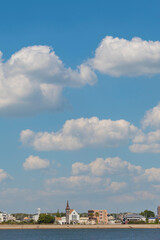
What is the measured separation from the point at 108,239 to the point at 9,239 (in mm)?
37983

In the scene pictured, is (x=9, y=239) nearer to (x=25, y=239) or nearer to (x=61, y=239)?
(x=25, y=239)

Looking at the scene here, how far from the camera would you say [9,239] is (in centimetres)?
15262

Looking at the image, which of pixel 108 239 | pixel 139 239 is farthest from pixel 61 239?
pixel 139 239

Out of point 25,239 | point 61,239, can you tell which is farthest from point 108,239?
point 25,239

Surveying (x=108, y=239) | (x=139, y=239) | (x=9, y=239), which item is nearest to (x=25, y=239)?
(x=9, y=239)

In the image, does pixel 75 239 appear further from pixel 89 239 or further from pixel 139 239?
pixel 139 239

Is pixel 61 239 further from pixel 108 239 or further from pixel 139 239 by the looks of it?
pixel 139 239

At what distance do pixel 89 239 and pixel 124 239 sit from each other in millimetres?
13417

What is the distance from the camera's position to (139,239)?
152625 mm

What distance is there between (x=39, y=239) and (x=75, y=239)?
1386 cm

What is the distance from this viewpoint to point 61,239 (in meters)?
155

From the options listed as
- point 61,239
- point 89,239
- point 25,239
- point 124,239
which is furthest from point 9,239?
point 124,239

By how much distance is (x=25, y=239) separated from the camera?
153000 millimetres

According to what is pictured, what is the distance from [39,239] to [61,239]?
9576 mm
